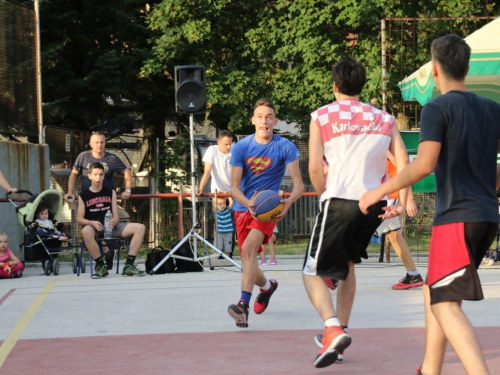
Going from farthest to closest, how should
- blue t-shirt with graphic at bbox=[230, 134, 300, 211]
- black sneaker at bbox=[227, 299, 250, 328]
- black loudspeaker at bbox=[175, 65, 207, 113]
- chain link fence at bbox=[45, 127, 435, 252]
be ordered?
chain link fence at bbox=[45, 127, 435, 252]
black loudspeaker at bbox=[175, 65, 207, 113]
blue t-shirt with graphic at bbox=[230, 134, 300, 211]
black sneaker at bbox=[227, 299, 250, 328]

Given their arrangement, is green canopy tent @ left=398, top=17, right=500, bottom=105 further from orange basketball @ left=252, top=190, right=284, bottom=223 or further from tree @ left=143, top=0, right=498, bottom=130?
tree @ left=143, top=0, right=498, bottom=130

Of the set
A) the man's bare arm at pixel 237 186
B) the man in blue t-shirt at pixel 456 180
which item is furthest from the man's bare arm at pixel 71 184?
the man in blue t-shirt at pixel 456 180

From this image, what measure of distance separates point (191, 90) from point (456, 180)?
31.4ft

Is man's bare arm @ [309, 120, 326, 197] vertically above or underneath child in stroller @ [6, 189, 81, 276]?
above

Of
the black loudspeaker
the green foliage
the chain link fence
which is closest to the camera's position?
the black loudspeaker

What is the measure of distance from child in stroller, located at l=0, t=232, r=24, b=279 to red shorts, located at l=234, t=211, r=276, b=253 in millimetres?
5766

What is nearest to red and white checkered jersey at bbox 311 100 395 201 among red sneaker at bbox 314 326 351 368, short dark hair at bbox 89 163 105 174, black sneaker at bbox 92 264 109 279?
red sneaker at bbox 314 326 351 368

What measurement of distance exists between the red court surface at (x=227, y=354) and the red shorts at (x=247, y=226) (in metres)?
1.10

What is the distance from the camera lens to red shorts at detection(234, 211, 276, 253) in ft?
26.7

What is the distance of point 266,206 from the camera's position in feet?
26.1

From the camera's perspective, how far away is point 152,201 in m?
18.5

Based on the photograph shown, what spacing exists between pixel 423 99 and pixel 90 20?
13.7m

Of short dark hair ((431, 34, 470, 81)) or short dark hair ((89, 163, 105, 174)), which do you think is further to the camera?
short dark hair ((89, 163, 105, 174))

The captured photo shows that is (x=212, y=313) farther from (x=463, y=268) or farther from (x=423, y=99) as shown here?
(x=423, y=99)
